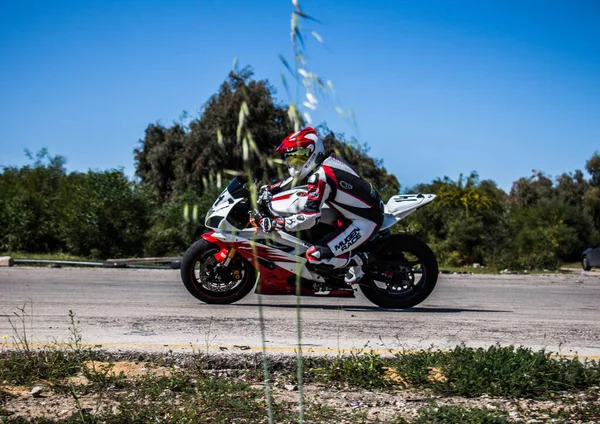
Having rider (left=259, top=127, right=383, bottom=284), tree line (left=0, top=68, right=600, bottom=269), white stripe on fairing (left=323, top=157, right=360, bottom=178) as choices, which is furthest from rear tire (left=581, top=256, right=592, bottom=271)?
white stripe on fairing (left=323, top=157, right=360, bottom=178)

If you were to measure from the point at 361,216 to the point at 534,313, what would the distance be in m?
2.30

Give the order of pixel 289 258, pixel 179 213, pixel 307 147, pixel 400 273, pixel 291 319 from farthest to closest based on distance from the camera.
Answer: pixel 179 213, pixel 400 273, pixel 289 258, pixel 307 147, pixel 291 319

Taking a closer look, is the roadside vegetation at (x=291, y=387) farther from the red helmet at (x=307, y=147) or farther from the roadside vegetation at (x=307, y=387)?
the red helmet at (x=307, y=147)

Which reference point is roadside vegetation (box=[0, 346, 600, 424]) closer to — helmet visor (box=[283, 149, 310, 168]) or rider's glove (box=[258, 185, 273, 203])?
helmet visor (box=[283, 149, 310, 168])

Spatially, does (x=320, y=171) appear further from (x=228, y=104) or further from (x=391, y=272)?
(x=228, y=104)

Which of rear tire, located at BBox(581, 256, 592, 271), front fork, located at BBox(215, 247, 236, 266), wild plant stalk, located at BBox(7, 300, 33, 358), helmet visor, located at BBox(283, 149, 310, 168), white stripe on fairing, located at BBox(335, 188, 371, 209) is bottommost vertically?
rear tire, located at BBox(581, 256, 592, 271)

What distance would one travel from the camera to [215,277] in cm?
796

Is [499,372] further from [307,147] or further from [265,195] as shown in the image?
[265,195]

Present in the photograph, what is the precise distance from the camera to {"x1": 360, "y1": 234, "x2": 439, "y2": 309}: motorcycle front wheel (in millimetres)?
7691

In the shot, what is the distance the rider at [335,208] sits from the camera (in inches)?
286

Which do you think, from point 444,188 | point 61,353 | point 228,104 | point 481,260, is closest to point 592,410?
point 61,353

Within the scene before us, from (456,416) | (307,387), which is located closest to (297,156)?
(307,387)

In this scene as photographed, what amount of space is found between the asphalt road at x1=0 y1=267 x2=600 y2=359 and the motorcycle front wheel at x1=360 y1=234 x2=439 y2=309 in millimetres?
188

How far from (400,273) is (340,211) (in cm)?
105
